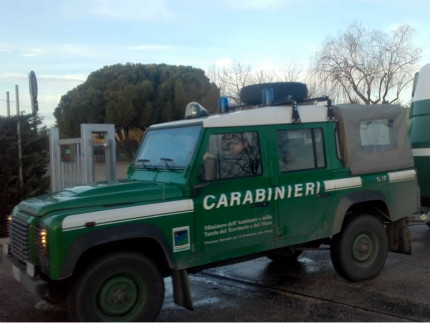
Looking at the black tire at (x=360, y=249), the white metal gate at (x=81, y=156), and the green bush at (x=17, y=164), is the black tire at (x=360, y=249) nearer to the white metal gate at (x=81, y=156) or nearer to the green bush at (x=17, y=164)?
the white metal gate at (x=81, y=156)

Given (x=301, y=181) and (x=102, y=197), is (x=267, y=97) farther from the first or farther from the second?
(x=102, y=197)

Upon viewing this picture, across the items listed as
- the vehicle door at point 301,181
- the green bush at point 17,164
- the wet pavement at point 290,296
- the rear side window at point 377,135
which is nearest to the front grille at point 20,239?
the wet pavement at point 290,296

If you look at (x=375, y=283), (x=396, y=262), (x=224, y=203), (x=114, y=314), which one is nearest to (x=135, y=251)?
(x=114, y=314)

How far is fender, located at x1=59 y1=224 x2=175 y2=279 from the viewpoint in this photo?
3930 millimetres

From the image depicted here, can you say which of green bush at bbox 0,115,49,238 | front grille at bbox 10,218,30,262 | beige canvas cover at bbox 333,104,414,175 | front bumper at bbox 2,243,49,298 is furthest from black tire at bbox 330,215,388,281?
green bush at bbox 0,115,49,238

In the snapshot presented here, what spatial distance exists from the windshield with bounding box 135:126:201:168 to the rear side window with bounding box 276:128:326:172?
3.42 feet

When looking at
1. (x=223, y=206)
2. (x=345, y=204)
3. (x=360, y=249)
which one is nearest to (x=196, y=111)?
(x=223, y=206)

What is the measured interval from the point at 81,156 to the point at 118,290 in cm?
514

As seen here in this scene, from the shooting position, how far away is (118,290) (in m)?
4.23

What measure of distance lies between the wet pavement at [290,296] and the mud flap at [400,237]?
12.1 inches

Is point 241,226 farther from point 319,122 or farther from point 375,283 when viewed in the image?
point 375,283

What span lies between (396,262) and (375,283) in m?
1.19

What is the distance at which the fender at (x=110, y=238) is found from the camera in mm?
3930

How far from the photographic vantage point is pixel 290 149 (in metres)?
5.36
